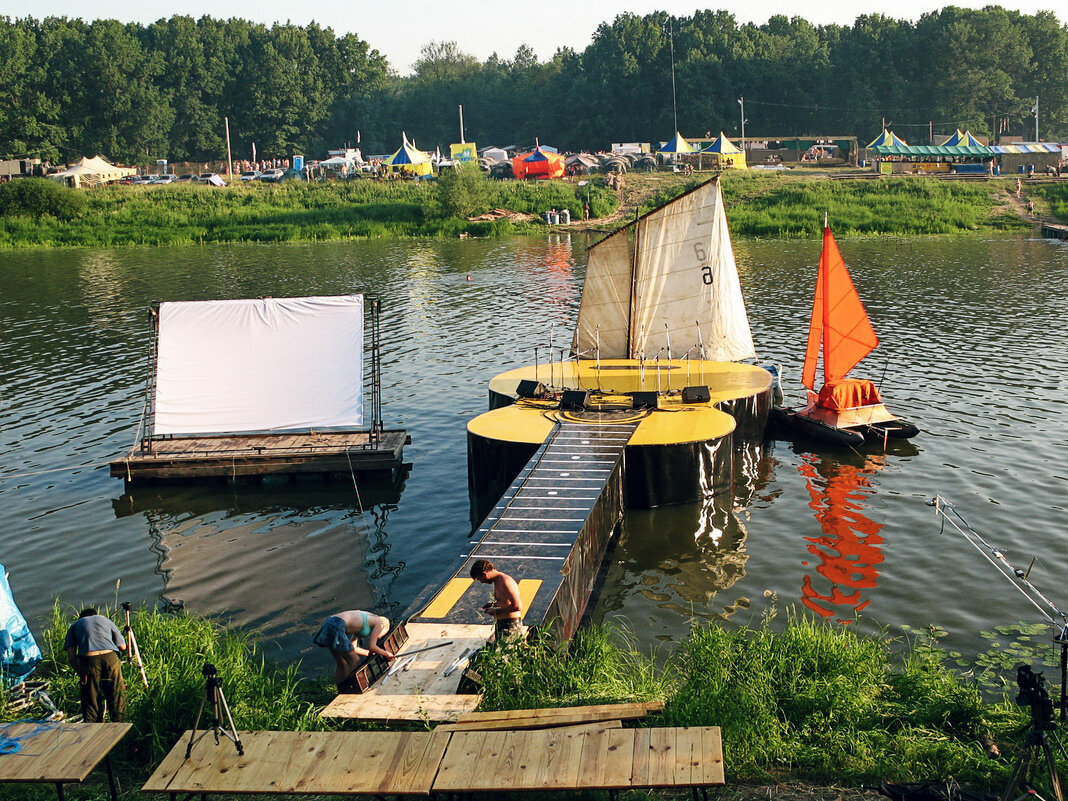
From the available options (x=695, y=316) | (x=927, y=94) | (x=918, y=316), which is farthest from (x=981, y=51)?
(x=695, y=316)

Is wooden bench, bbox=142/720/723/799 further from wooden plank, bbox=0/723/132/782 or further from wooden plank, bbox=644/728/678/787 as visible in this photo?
wooden plank, bbox=0/723/132/782

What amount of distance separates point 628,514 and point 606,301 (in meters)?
9.16

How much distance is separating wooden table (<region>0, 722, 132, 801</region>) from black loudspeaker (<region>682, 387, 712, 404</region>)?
17.4 metres

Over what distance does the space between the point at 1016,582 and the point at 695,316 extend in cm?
1306

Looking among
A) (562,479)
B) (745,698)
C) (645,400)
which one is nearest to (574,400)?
(645,400)

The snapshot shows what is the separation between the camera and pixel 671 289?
29.6 m

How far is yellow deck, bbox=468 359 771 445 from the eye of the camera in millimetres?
23234

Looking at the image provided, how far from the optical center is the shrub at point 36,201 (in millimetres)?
86562


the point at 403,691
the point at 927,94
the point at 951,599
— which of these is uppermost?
the point at 927,94

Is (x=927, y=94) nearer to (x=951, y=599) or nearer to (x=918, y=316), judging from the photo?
(x=918, y=316)

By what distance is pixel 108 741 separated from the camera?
1022 centimetres

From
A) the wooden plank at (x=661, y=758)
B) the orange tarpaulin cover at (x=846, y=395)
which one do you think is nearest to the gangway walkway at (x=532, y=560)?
the wooden plank at (x=661, y=758)

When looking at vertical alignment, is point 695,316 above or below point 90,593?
above

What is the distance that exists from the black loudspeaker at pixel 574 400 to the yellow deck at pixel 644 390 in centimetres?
26
